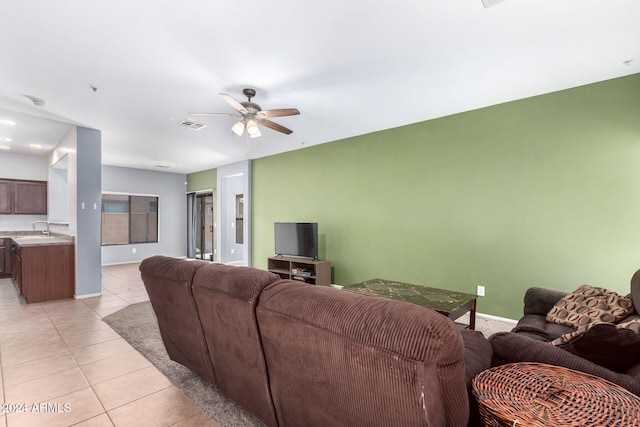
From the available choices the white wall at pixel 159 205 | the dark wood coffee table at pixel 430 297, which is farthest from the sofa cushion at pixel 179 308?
the white wall at pixel 159 205

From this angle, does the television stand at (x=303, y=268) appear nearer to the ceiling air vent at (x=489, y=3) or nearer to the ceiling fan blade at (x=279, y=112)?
the ceiling fan blade at (x=279, y=112)

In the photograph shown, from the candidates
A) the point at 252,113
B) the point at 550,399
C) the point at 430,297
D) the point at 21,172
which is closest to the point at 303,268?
the point at 430,297

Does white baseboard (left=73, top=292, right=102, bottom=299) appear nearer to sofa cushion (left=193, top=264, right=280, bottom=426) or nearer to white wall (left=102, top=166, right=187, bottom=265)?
white wall (left=102, top=166, right=187, bottom=265)

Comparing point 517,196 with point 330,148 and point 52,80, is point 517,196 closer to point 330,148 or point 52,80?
point 330,148

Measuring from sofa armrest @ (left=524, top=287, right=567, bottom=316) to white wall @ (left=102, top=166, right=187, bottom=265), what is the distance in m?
8.58

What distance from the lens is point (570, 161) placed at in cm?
329

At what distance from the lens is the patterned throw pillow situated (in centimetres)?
202

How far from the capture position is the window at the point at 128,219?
26.0 feet

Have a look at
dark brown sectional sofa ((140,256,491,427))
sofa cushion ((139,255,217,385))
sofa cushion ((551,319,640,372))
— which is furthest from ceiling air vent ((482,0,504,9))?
sofa cushion ((139,255,217,385))

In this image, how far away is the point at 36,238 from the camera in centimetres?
523

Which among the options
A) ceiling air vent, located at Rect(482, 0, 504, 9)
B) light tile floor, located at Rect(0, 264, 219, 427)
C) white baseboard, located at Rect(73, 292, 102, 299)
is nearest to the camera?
light tile floor, located at Rect(0, 264, 219, 427)

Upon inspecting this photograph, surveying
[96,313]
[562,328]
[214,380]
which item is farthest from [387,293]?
[96,313]

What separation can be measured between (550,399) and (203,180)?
28.9ft

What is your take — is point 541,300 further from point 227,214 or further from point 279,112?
point 227,214
